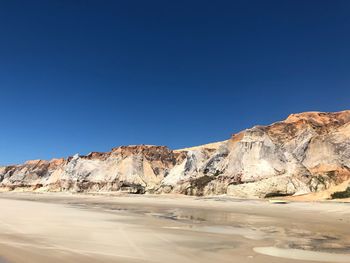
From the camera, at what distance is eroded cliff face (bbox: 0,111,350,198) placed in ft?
136

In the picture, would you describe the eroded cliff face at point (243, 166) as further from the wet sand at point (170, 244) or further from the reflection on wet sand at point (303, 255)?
the reflection on wet sand at point (303, 255)

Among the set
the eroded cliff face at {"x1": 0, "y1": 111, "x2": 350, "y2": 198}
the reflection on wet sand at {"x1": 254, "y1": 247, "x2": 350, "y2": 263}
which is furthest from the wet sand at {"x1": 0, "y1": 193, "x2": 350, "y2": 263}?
the eroded cliff face at {"x1": 0, "y1": 111, "x2": 350, "y2": 198}

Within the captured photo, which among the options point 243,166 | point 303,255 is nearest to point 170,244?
point 303,255

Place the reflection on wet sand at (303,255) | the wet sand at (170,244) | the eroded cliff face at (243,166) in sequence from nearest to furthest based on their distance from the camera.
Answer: the wet sand at (170,244), the reflection on wet sand at (303,255), the eroded cliff face at (243,166)

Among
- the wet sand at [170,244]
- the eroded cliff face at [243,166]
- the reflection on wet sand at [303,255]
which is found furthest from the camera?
the eroded cliff face at [243,166]

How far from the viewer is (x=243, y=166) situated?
49.6m

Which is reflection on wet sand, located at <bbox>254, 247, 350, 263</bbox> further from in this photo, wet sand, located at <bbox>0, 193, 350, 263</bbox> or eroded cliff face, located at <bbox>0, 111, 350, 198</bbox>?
eroded cliff face, located at <bbox>0, 111, 350, 198</bbox>

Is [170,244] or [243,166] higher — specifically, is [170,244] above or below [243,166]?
below

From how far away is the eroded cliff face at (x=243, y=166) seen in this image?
4156cm

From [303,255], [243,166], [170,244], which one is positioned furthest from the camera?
[243,166]

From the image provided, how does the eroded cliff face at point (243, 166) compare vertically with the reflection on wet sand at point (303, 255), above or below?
above

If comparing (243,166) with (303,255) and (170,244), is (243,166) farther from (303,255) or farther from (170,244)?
(303,255)

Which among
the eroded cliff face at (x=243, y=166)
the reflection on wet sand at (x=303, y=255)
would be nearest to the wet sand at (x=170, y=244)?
the reflection on wet sand at (x=303, y=255)

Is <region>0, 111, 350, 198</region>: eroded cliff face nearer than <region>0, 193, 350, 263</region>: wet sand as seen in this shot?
No
